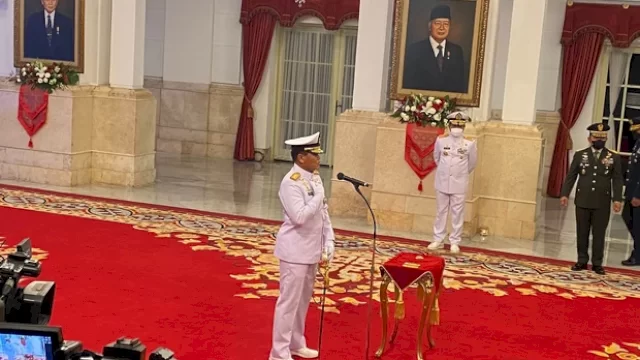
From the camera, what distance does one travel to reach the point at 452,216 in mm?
11352

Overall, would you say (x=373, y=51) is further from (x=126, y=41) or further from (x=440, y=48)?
(x=126, y=41)

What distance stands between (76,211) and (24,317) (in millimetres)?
8674

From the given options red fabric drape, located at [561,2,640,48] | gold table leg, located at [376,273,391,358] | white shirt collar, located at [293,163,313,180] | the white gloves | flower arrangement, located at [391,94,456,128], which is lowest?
gold table leg, located at [376,273,391,358]

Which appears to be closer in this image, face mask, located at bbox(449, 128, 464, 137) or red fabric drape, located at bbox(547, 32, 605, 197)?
face mask, located at bbox(449, 128, 464, 137)

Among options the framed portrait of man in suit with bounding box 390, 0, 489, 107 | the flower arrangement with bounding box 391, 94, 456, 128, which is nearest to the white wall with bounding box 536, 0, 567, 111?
the framed portrait of man in suit with bounding box 390, 0, 489, 107

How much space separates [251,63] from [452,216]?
8.02 m

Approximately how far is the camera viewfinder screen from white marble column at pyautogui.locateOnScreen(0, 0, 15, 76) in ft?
39.6

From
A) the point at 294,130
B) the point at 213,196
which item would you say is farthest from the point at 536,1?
the point at 294,130

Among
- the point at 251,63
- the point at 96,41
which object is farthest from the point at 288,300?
the point at 251,63

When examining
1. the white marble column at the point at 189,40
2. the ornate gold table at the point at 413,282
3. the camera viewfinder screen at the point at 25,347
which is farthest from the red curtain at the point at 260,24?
the camera viewfinder screen at the point at 25,347

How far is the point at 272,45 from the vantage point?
18344 mm

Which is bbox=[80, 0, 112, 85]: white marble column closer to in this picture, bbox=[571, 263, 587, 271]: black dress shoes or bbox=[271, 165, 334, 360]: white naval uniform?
bbox=[571, 263, 587, 271]: black dress shoes

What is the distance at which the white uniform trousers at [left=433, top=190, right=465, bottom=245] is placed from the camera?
36.7ft

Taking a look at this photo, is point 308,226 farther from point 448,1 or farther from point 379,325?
point 448,1
